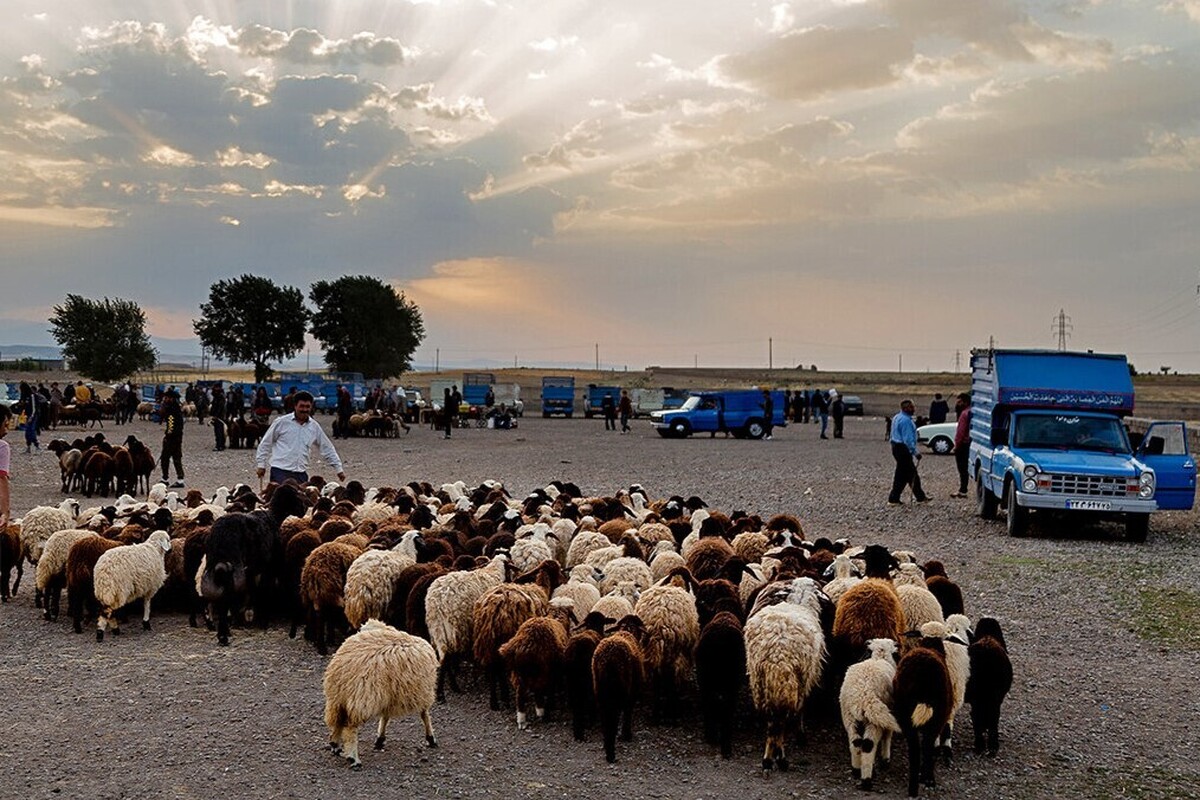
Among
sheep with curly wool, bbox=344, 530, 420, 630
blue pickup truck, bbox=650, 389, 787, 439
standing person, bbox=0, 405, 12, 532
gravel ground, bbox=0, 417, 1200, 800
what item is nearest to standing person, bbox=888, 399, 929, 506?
gravel ground, bbox=0, 417, 1200, 800

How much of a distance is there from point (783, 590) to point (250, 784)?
411cm

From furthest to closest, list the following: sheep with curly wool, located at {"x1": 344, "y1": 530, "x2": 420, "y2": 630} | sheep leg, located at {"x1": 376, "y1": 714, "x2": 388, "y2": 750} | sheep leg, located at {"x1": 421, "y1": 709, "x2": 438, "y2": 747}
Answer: sheep with curly wool, located at {"x1": 344, "y1": 530, "x2": 420, "y2": 630} < sheep leg, located at {"x1": 421, "y1": 709, "x2": 438, "y2": 747} < sheep leg, located at {"x1": 376, "y1": 714, "x2": 388, "y2": 750}

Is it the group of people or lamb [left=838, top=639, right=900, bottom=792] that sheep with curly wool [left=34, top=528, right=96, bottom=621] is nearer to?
lamb [left=838, top=639, right=900, bottom=792]

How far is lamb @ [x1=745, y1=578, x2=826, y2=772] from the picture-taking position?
671 centimetres

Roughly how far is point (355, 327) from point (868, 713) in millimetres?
107113

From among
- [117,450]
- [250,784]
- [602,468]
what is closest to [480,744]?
[250,784]

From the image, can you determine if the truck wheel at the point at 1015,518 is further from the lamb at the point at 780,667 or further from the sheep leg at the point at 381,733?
the sheep leg at the point at 381,733

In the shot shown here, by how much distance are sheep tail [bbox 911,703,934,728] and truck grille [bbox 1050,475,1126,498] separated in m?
11.2

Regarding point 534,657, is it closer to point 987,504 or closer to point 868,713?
point 868,713

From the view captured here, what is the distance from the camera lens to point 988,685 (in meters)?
6.99

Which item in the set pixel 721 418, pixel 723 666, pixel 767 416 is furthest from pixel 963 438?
pixel 721 418

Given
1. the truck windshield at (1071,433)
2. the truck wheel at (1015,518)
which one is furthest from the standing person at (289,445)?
the truck windshield at (1071,433)

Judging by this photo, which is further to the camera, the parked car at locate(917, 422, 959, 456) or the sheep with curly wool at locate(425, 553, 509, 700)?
the parked car at locate(917, 422, 959, 456)

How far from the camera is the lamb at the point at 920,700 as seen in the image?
244 inches
